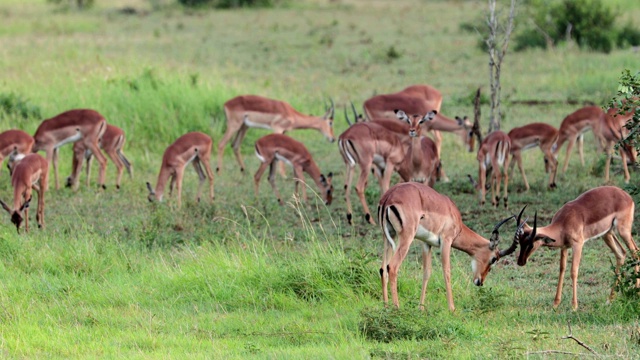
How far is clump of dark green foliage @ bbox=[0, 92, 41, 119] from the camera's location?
10820mm

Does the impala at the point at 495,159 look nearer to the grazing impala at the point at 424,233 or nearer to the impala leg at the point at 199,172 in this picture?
the impala leg at the point at 199,172

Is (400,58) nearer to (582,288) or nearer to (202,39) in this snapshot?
(202,39)

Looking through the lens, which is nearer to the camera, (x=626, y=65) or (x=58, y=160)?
(x=58, y=160)

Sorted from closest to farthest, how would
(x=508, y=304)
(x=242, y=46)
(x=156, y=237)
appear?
(x=508, y=304) < (x=156, y=237) < (x=242, y=46)

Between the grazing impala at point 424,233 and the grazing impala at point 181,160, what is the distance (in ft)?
12.1

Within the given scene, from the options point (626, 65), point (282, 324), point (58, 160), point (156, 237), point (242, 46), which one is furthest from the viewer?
point (242, 46)

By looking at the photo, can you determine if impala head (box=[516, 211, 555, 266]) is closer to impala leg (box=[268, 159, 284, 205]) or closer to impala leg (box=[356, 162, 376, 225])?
impala leg (box=[356, 162, 376, 225])

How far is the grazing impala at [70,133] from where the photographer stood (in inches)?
371

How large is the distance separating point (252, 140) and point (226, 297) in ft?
20.1

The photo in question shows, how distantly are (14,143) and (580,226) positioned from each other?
549cm

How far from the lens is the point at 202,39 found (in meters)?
18.6

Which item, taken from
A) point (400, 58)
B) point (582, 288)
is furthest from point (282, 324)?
point (400, 58)

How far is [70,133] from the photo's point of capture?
30.9 feet

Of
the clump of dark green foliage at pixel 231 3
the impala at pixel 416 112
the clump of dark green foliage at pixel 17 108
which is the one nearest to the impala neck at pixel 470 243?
the impala at pixel 416 112
